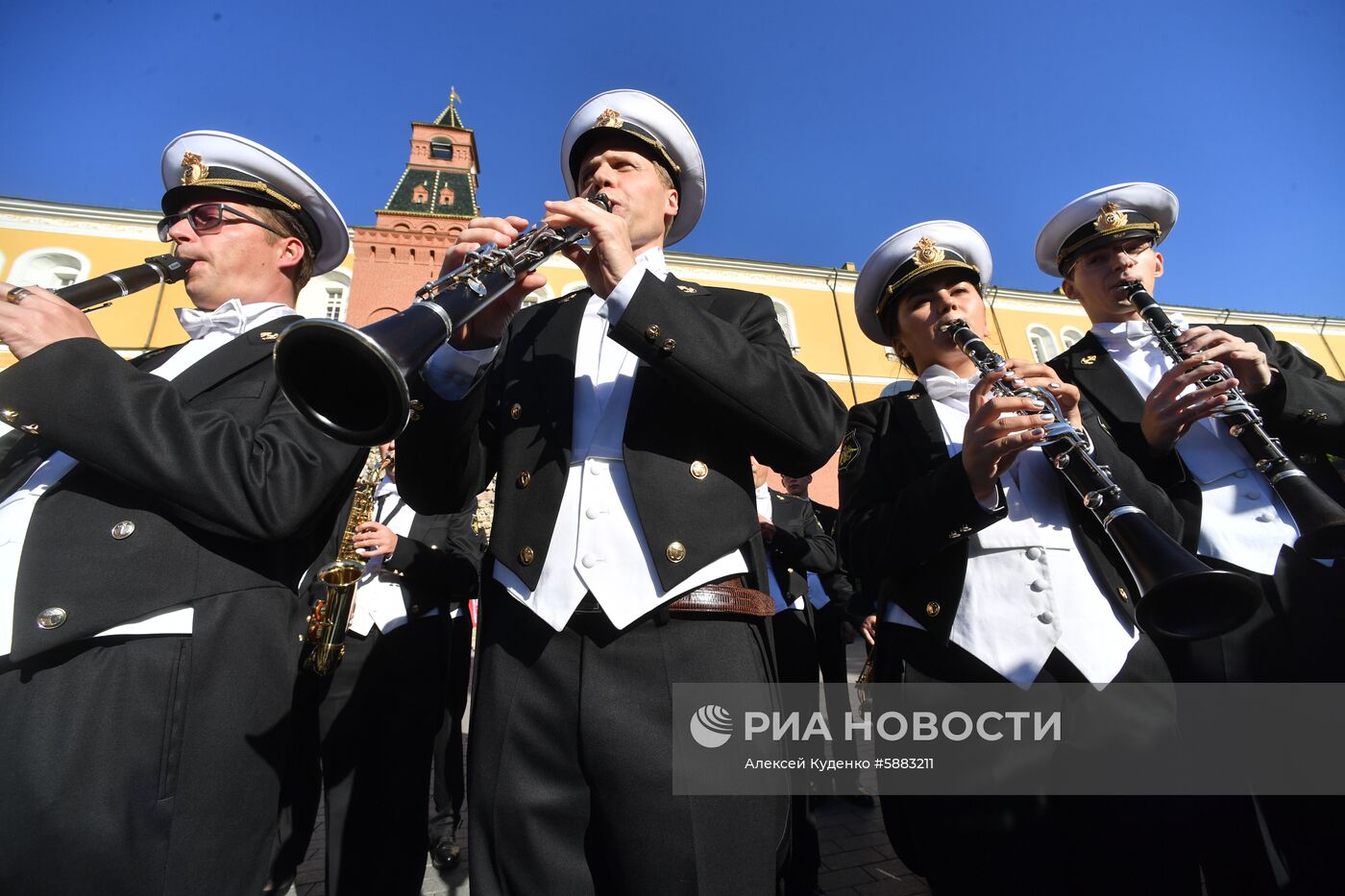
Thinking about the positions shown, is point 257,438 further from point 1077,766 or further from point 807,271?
point 807,271

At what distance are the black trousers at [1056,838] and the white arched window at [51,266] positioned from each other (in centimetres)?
3087

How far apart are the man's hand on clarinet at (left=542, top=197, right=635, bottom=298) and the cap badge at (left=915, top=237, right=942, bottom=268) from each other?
1.42 m

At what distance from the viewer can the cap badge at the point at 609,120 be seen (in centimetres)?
229

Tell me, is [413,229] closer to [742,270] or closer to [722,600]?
[742,270]

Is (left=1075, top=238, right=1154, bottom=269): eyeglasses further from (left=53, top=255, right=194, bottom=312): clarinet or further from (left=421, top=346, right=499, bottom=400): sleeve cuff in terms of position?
(left=53, top=255, right=194, bottom=312): clarinet

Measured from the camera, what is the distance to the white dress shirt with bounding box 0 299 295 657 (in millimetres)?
1700

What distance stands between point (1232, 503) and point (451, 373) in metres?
2.81

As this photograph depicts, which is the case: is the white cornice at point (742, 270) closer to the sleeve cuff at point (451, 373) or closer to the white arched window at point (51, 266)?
the white arched window at point (51, 266)

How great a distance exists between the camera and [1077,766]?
1.80 metres

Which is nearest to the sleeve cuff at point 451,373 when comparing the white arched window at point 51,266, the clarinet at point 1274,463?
the clarinet at point 1274,463

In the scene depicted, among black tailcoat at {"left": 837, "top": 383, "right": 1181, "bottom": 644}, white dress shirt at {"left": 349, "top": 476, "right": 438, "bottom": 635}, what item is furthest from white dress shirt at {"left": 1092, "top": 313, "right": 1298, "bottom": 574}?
white dress shirt at {"left": 349, "top": 476, "right": 438, "bottom": 635}

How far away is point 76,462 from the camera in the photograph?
75.8 inches

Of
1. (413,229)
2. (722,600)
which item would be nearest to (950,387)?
(722,600)

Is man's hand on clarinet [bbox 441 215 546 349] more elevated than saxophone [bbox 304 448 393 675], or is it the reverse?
man's hand on clarinet [bbox 441 215 546 349]
